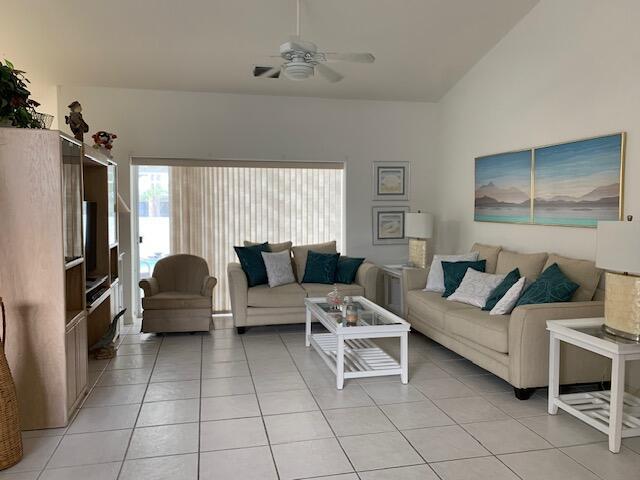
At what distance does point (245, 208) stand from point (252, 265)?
1.18m

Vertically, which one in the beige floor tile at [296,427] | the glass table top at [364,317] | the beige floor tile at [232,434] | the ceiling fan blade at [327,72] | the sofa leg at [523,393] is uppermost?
the ceiling fan blade at [327,72]

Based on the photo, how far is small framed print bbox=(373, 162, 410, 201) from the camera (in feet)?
23.6

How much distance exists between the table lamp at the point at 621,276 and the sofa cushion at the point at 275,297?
3324mm

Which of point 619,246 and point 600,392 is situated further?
point 600,392

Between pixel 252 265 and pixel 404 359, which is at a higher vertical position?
pixel 252 265

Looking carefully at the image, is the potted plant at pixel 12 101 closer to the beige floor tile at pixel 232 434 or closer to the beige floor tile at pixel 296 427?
the beige floor tile at pixel 232 434

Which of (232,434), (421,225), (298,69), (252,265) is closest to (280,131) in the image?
(252,265)

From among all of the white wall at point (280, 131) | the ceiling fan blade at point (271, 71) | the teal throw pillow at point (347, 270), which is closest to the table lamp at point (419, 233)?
the white wall at point (280, 131)

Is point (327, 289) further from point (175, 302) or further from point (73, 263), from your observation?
point (73, 263)

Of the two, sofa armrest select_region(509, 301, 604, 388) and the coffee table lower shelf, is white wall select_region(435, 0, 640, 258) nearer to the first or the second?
sofa armrest select_region(509, 301, 604, 388)

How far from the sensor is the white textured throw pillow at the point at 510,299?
4422 mm

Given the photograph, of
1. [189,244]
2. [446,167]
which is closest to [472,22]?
[446,167]

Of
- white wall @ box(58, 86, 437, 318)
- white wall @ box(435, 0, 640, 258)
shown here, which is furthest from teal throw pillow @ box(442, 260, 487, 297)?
white wall @ box(58, 86, 437, 318)

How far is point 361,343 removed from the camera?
5.30 m
